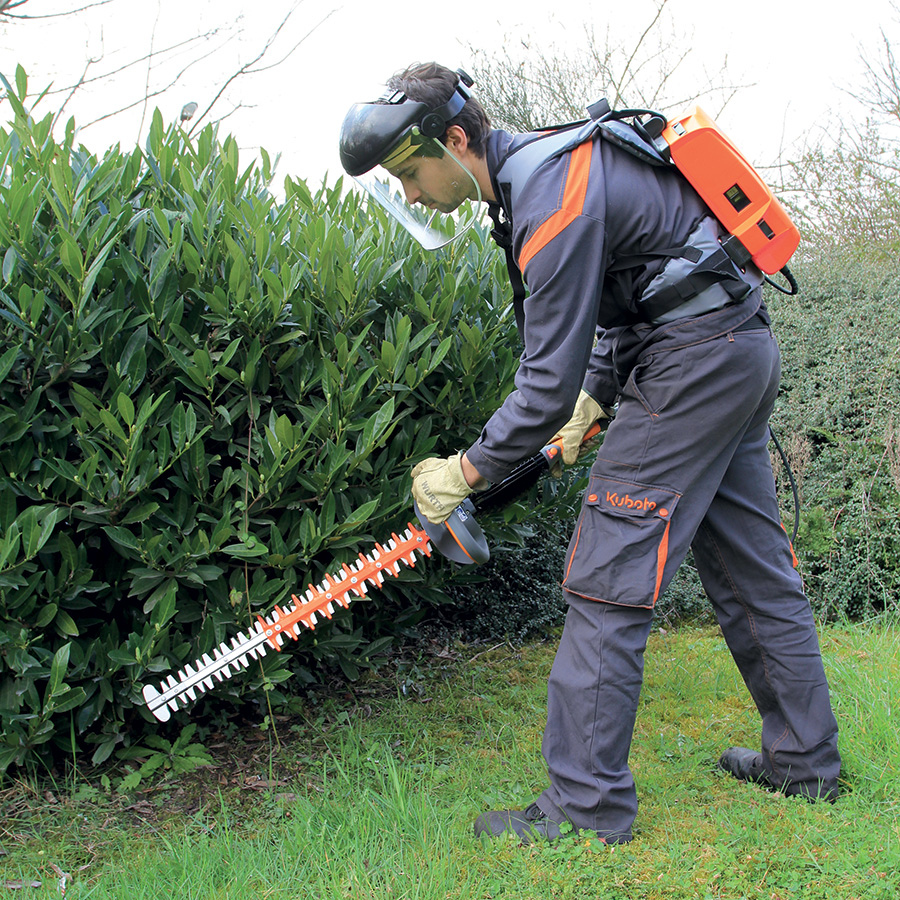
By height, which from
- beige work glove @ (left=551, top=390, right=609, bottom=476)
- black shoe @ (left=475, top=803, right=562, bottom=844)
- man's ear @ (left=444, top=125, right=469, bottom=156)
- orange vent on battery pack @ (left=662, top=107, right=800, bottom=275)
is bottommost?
black shoe @ (left=475, top=803, right=562, bottom=844)

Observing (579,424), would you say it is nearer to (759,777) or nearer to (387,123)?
(387,123)

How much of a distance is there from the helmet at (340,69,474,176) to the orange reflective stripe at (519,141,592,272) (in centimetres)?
43

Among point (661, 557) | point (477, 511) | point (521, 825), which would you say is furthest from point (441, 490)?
point (521, 825)

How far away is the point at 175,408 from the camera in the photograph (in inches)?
94.9

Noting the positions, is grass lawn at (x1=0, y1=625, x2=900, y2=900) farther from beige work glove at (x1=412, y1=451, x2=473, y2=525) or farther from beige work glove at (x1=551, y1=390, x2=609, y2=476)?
beige work glove at (x1=551, y1=390, x2=609, y2=476)

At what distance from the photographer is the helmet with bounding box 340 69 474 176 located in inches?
89.4

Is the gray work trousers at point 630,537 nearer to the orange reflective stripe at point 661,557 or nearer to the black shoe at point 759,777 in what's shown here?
Result: the orange reflective stripe at point 661,557

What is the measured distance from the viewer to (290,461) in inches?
98.4

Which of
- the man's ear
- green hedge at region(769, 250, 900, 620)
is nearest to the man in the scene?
the man's ear

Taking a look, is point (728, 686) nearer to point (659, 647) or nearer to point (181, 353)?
point (659, 647)

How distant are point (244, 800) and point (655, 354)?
6.62 ft

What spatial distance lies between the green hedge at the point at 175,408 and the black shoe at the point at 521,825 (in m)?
0.84

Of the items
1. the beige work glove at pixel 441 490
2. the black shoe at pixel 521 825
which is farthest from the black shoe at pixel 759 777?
the beige work glove at pixel 441 490

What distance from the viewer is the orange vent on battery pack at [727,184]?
2.23 m
